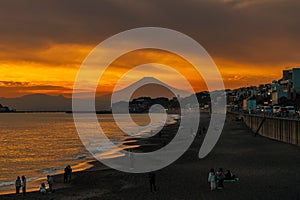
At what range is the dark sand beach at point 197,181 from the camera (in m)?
19.0

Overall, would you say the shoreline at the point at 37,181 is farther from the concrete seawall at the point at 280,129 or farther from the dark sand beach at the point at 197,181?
the concrete seawall at the point at 280,129

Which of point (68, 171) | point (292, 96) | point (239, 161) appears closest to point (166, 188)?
point (68, 171)

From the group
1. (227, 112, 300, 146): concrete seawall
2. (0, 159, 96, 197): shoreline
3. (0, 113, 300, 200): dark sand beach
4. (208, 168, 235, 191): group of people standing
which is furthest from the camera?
(227, 112, 300, 146): concrete seawall

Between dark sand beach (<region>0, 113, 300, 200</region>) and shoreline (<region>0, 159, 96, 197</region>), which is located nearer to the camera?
dark sand beach (<region>0, 113, 300, 200</region>)

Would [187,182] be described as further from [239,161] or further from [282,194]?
[239,161]

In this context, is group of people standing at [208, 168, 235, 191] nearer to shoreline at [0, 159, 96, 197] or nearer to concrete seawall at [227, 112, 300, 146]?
shoreline at [0, 159, 96, 197]

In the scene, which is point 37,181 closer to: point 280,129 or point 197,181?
point 197,181

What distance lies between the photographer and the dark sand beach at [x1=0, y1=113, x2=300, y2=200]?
748 inches

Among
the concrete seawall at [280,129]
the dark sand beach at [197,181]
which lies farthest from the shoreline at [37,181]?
the concrete seawall at [280,129]

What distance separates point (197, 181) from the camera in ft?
75.6

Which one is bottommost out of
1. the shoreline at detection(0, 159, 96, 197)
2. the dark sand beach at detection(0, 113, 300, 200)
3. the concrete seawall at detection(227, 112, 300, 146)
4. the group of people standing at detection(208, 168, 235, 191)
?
the shoreline at detection(0, 159, 96, 197)

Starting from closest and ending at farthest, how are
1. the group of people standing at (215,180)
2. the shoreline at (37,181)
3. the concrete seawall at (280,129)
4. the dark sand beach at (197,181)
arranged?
the dark sand beach at (197,181), the group of people standing at (215,180), the shoreline at (37,181), the concrete seawall at (280,129)

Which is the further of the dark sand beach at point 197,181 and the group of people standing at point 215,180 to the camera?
the group of people standing at point 215,180

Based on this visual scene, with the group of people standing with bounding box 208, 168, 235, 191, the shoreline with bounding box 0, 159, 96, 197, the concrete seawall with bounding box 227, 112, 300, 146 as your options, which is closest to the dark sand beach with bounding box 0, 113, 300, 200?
the group of people standing with bounding box 208, 168, 235, 191
